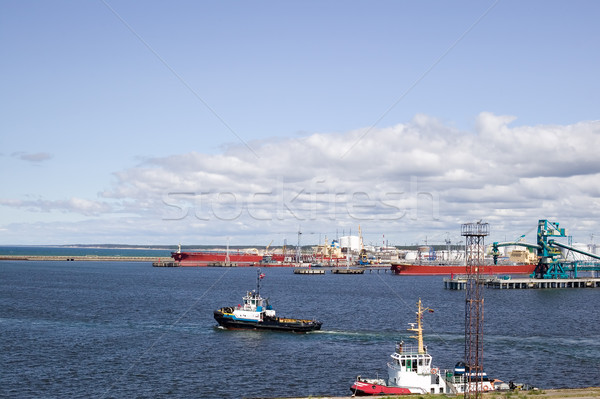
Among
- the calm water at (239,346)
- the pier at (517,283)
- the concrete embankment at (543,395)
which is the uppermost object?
the pier at (517,283)

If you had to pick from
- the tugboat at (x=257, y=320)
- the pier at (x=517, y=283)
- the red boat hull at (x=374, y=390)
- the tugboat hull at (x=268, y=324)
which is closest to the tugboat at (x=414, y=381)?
the red boat hull at (x=374, y=390)

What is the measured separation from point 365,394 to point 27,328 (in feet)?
191

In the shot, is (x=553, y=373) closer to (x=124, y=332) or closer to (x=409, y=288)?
(x=124, y=332)

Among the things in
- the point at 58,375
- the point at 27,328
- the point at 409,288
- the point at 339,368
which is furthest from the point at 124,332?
the point at 409,288

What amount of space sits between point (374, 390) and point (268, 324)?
1569 inches

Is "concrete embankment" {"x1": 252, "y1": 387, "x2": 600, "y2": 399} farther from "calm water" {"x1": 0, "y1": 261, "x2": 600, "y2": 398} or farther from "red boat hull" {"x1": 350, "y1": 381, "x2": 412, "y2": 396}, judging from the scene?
"calm water" {"x1": 0, "y1": 261, "x2": 600, "y2": 398}

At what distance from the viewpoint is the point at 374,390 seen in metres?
48.6

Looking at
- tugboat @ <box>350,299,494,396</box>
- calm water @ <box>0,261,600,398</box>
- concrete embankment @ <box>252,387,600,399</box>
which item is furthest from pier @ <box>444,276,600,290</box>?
concrete embankment @ <box>252,387,600,399</box>

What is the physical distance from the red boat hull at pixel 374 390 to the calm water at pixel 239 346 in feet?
15.5

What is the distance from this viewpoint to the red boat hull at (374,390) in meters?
→ 48.5

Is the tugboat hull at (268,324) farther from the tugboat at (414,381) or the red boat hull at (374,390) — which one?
the red boat hull at (374,390)

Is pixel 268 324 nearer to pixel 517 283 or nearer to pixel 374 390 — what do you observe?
pixel 374 390

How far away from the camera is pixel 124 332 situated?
8394 centimetres

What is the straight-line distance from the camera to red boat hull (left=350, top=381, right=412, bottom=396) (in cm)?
4853
